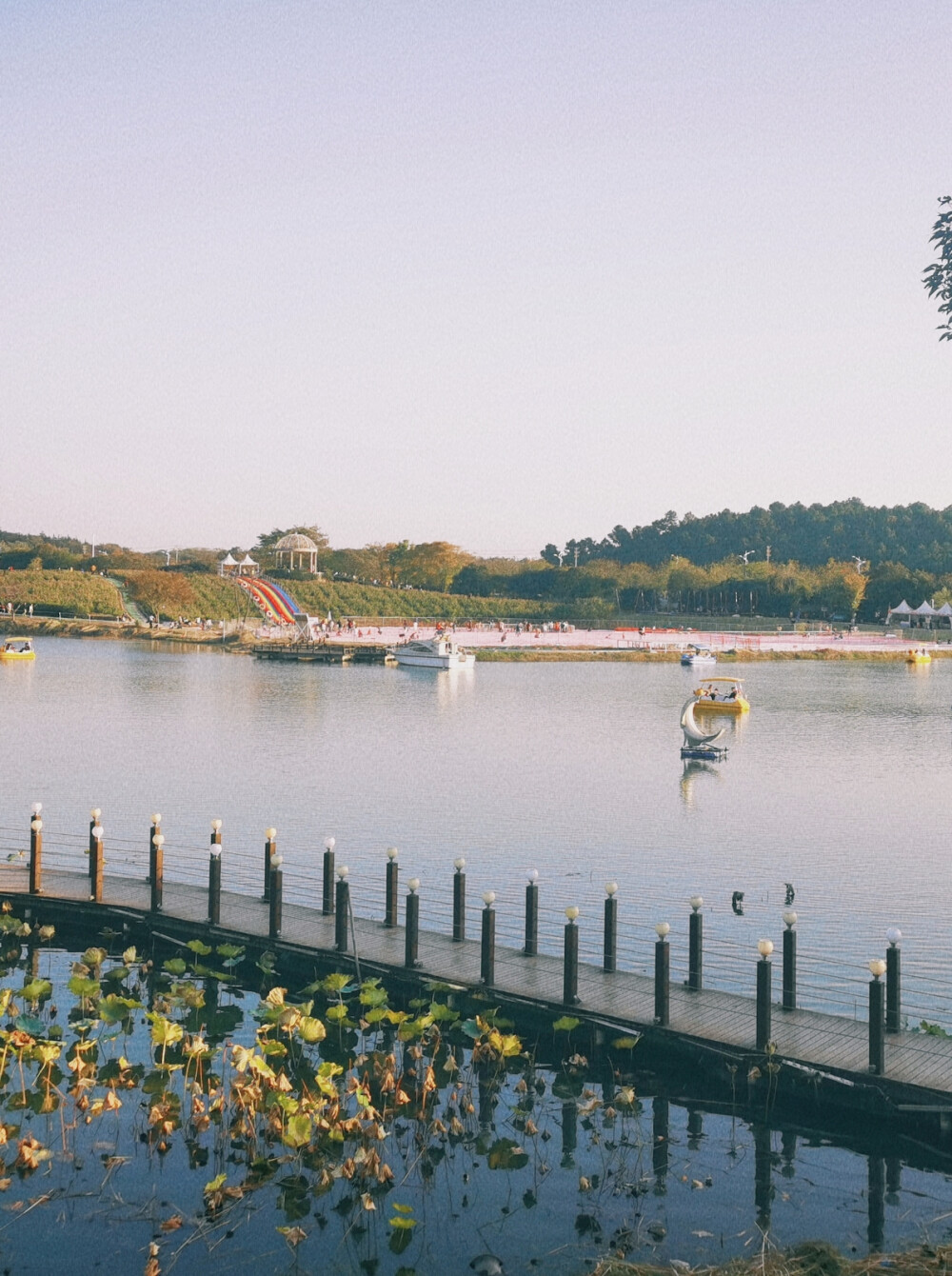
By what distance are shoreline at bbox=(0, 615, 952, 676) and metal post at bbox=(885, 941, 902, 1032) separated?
8508 cm

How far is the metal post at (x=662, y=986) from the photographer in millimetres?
14102

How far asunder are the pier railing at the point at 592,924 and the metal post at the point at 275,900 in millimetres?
86

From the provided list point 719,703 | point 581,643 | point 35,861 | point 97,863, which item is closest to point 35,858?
point 35,861

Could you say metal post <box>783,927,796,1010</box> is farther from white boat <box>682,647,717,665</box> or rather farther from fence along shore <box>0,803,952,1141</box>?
white boat <box>682,647,717,665</box>

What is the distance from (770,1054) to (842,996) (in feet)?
15.5

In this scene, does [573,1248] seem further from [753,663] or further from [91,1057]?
[753,663]

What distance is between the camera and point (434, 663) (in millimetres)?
90000

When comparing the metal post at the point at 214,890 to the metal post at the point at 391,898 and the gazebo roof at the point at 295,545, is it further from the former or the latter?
the gazebo roof at the point at 295,545

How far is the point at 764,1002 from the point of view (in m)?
13.5

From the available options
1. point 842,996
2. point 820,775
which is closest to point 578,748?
point 820,775

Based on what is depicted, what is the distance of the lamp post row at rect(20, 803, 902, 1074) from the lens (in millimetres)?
13375

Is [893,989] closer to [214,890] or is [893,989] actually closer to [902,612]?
[214,890]

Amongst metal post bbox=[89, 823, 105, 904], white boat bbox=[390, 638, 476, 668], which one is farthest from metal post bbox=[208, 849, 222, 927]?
white boat bbox=[390, 638, 476, 668]

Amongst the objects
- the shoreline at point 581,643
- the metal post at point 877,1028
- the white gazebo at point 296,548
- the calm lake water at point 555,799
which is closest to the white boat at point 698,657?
the shoreline at point 581,643
